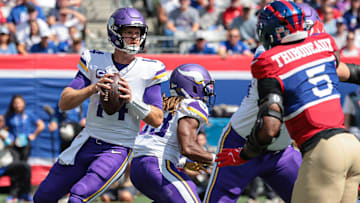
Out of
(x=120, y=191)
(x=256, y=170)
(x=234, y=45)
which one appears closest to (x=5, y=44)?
(x=120, y=191)

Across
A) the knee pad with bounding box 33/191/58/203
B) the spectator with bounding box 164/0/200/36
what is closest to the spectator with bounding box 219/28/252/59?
the spectator with bounding box 164/0/200/36

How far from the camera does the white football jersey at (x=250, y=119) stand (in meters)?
4.24

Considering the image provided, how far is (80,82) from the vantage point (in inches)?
166

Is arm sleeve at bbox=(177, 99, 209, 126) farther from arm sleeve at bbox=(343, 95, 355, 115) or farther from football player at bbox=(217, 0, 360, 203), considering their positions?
arm sleeve at bbox=(343, 95, 355, 115)

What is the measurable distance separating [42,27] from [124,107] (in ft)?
21.2

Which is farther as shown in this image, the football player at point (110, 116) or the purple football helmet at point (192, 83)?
the purple football helmet at point (192, 83)

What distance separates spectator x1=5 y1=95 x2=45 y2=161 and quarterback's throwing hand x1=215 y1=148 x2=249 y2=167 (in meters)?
4.64

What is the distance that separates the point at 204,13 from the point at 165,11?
30.7 inches

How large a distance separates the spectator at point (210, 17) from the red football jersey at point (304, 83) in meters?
7.64

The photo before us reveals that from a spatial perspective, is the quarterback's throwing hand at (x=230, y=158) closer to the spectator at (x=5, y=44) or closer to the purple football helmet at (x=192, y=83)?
the purple football helmet at (x=192, y=83)

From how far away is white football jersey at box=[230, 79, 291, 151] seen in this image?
424 cm

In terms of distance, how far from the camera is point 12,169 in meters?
7.73

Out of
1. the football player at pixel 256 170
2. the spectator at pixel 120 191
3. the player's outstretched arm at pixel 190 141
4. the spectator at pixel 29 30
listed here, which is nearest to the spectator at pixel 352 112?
the spectator at pixel 120 191

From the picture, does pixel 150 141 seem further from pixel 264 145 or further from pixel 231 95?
pixel 231 95
